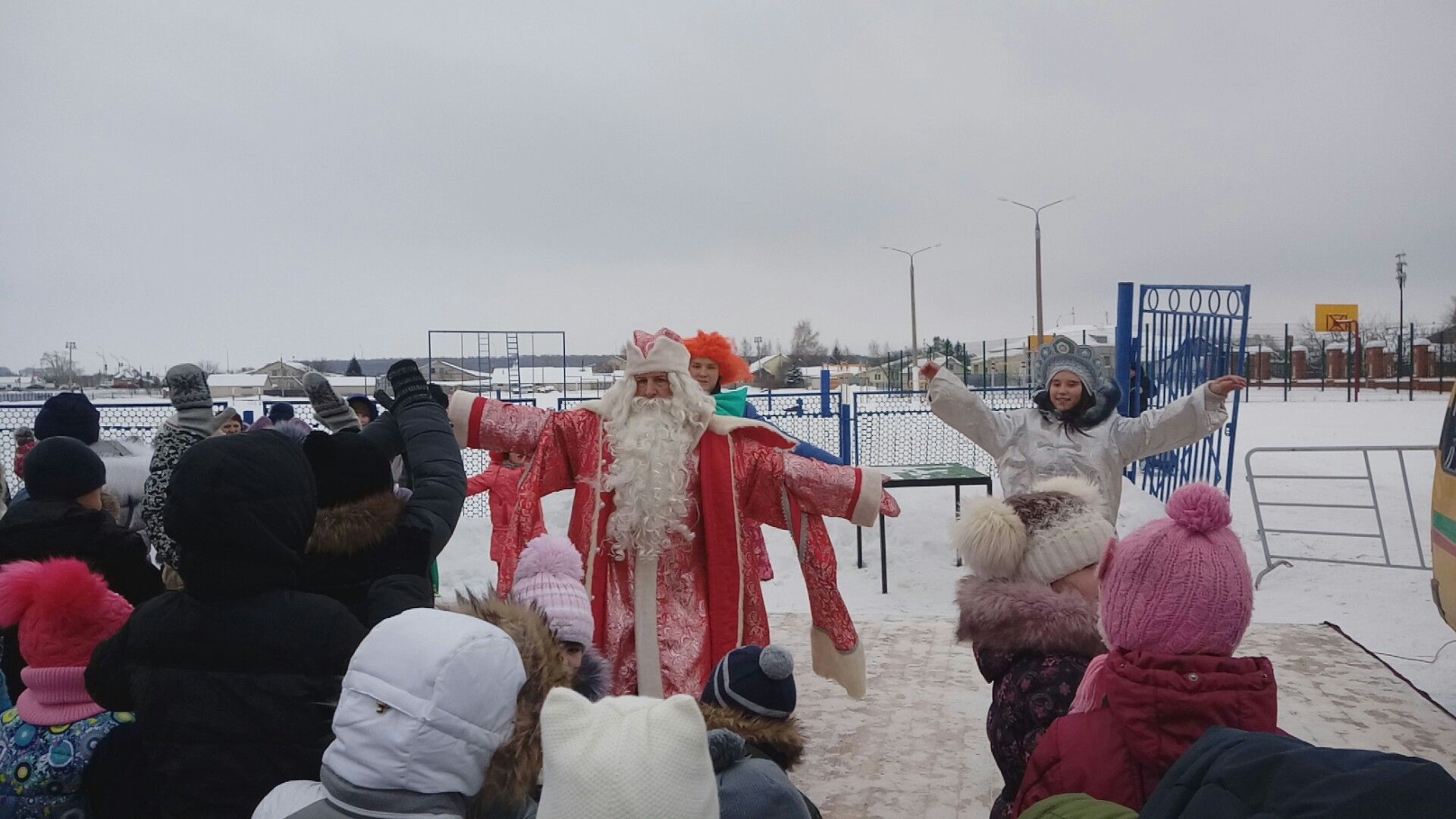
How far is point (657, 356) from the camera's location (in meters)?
3.18

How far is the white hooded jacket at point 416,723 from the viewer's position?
4.30 ft

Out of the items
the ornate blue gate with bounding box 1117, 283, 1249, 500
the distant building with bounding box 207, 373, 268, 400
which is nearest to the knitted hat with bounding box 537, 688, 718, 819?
the ornate blue gate with bounding box 1117, 283, 1249, 500

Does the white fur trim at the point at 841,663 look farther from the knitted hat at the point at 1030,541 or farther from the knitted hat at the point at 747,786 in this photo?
the knitted hat at the point at 747,786

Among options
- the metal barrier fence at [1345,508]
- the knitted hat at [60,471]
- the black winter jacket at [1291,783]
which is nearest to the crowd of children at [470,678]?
the black winter jacket at [1291,783]

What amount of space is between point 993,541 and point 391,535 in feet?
4.76

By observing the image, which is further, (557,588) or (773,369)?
(773,369)

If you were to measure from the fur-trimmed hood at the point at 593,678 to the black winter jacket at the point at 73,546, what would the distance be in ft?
4.48

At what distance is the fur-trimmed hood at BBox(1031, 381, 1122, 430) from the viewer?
A: 4199mm

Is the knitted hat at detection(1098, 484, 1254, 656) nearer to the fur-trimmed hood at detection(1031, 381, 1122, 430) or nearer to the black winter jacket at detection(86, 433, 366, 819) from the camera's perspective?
the black winter jacket at detection(86, 433, 366, 819)

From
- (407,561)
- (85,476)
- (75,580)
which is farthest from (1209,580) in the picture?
(85,476)

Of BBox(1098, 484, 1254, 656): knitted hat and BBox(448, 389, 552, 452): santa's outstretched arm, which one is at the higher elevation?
BBox(448, 389, 552, 452): santa's outstretched arm

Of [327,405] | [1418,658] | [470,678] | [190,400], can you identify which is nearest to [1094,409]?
[1418,658]

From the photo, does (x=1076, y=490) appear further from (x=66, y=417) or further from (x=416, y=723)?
(x=66, y=417)

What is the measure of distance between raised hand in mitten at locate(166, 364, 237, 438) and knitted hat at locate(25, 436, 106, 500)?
68cm
